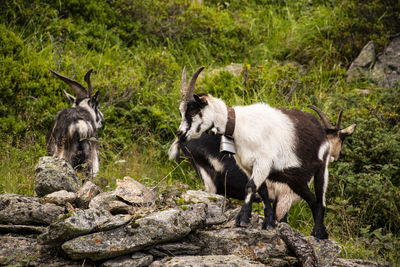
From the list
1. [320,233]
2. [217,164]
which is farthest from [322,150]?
[217,164]

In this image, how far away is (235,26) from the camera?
11.4 metres

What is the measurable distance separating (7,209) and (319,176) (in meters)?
2.90

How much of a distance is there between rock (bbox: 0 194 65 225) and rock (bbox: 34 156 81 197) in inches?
18.0

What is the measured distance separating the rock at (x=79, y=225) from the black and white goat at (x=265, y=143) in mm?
958

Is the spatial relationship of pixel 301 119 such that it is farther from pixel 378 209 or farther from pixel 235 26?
pixel 235 26

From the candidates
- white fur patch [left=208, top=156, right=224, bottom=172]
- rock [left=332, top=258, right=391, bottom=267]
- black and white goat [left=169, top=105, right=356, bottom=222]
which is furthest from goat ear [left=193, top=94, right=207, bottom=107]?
rock [left=332, top=258, right=391, bottom=267]

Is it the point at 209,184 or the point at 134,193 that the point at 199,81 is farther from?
the point at 134,193

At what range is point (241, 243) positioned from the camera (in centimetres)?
441

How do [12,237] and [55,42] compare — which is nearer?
[12,237]

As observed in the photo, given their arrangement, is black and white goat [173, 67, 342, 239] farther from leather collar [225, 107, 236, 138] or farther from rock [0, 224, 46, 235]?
rock [0, 224, 46, 235]

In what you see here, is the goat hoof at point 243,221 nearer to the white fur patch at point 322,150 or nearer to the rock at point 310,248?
the rock at point 310,248

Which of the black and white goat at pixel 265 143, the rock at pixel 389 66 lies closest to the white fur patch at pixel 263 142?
the black and white goat at pixel 265 143

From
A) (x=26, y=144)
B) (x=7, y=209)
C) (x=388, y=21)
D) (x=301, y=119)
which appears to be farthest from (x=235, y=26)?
(x=7, y=209)

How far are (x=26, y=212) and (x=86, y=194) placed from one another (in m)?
0.62
